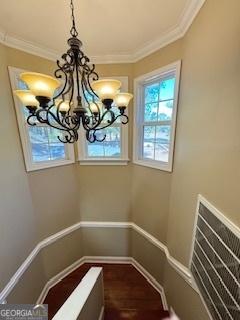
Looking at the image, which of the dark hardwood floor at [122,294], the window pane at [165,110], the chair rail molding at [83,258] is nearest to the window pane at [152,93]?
the window pane at [165,110]

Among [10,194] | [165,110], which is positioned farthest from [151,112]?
[10,194]

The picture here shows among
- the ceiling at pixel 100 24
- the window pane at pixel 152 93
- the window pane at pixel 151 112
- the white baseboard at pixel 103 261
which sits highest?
Result: the ceiling at pixel 100 24

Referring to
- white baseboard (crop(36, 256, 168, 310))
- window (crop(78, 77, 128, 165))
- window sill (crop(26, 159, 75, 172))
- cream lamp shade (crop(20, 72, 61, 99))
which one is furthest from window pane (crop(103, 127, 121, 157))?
white baseboard (crop(36, 256, 168, 310))

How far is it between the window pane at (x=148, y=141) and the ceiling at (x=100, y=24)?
100cm

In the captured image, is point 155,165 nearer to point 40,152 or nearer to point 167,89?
point 167,89

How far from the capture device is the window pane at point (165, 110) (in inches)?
87.3

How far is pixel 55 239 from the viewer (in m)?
2.70

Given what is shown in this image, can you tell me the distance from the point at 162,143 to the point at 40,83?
174 cm

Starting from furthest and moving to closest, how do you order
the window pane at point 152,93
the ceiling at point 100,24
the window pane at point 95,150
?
the window pane at point 95,150 → the window pane at point 152,93 → the ceiling at point 100,24

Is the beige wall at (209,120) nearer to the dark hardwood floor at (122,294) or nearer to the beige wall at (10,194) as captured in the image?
the dark hardwood floor at (122,294)

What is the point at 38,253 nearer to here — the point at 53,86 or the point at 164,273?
the point at 164,273

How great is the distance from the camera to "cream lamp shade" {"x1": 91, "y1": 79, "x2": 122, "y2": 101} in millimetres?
1124

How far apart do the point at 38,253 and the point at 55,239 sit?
0.30 meters

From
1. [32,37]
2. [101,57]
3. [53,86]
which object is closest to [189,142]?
[53,86]
